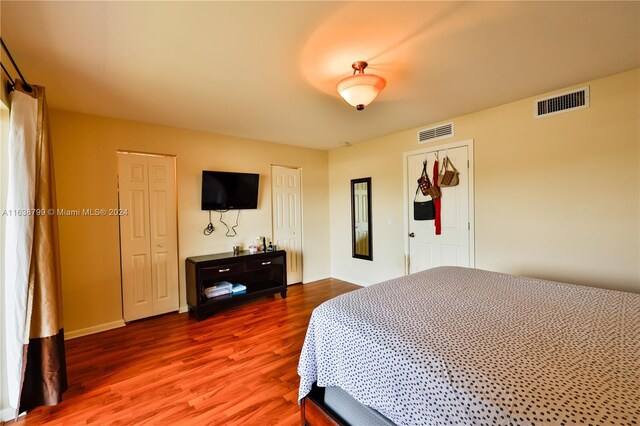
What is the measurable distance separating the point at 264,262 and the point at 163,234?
4.41ft

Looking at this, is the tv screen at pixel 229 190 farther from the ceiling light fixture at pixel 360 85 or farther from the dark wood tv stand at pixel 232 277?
the ceiling light fixture at pixel 360 85

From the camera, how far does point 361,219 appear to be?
15.6ft

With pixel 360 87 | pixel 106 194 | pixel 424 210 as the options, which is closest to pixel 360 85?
pixel 360 87

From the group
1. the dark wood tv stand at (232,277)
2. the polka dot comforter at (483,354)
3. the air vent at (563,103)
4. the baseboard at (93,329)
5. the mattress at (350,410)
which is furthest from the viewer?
the dark wood tv stand at (232,277)

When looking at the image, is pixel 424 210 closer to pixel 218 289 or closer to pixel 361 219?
pixel 361 219

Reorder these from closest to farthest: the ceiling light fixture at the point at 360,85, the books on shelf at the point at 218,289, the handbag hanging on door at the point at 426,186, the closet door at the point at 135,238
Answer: the ceiling light fixture at the point at 360,85
the closet door at the point at 135,238
the books on shelf at the point at 218,289
the handbag hanging on door at the point at 426,186

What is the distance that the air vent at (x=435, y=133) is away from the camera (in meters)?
3.55

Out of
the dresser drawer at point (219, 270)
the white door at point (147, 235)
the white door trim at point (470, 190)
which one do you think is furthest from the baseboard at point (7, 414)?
the white door trim at point (470, 190)

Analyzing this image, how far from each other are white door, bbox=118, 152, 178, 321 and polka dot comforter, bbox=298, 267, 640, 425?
269 cm

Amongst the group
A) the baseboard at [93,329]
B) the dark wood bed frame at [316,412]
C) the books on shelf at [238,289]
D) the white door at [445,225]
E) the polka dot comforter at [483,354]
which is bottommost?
the baseboard at [93,329]

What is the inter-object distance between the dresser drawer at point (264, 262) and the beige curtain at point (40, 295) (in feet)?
6.81

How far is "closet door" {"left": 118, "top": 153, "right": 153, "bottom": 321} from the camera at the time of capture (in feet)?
10.8

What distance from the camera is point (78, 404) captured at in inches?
76.9

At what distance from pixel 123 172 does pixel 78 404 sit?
234 centimetres
